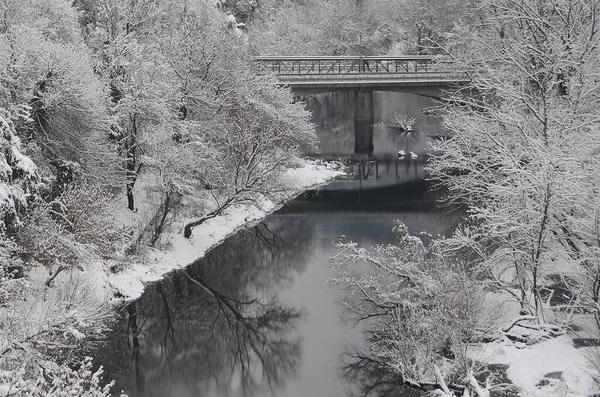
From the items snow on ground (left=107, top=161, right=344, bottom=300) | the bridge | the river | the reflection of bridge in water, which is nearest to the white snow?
snow on ground (left=107, top=161, right=344, bottom=300)

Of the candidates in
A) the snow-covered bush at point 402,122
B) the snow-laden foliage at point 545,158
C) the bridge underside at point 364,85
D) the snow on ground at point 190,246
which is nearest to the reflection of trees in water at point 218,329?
the snow on ground at point 190,246

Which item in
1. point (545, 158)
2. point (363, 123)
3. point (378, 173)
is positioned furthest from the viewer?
point (363, 123)

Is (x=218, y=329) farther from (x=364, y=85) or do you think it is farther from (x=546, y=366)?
(x=364, y=85)

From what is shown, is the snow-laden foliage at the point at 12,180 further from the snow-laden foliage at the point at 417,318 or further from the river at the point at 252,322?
the snow-laden foliage at the point at 417,318

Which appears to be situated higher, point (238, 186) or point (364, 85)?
point (364, 85)

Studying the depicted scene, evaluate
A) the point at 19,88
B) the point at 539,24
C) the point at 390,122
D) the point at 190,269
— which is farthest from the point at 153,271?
the point at 390,122

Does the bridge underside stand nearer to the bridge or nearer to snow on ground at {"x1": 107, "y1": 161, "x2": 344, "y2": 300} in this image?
the bridge

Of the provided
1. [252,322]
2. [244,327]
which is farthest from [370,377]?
[252,322]

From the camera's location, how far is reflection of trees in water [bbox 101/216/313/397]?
57.6 feet

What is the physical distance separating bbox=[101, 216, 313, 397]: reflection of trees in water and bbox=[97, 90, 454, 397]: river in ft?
0.10

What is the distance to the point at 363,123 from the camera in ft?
182

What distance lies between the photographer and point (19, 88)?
2272 centimetres

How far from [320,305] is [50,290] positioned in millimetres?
8537

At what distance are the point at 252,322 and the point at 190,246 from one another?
6.99 m
